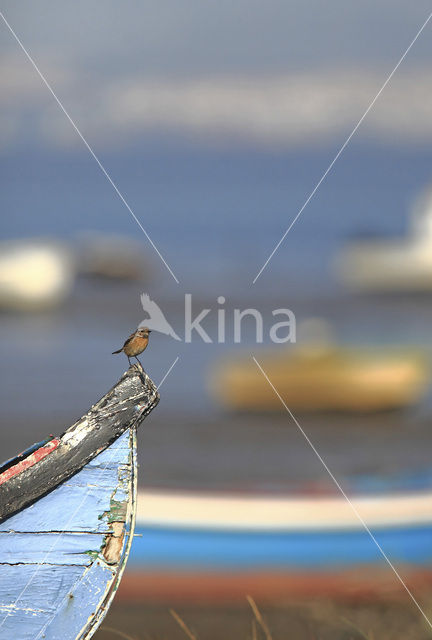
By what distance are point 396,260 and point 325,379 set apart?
0.26 meters

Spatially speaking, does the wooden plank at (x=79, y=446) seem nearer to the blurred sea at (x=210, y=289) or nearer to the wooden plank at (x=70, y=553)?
the wooden plank at (x=70, y=553)

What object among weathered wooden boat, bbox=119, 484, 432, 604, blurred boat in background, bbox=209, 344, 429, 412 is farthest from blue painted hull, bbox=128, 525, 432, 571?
blurred boat in background, bbox=209, 344, 429, 412

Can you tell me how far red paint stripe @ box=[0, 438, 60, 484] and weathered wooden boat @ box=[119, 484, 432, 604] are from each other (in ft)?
1.50

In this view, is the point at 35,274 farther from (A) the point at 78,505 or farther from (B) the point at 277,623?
(B) the point at 277,623

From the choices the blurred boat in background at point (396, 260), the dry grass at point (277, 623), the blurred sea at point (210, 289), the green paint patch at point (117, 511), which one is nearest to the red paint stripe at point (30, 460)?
the green paint patch at point (117, 511)

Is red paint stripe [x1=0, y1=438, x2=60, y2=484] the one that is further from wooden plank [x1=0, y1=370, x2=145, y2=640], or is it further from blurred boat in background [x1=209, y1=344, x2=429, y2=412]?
blurred boat in background [x1=209, y1=344, x2=429, y2=412]

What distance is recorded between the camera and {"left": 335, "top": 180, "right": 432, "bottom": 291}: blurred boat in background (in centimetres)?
155

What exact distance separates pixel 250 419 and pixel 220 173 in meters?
0.45

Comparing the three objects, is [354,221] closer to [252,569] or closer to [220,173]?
[220,173]

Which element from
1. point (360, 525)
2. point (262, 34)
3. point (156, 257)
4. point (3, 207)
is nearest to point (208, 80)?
point (262, 34)

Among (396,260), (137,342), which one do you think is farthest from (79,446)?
(396,260)

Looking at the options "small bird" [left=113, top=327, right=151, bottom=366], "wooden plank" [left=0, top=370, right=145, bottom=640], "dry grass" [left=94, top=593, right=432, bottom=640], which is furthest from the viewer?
"dry grass" [left=94, top=593, right=432, bottom=640]

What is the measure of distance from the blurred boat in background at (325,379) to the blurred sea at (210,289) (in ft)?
0.08

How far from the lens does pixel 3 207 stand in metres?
1.56
